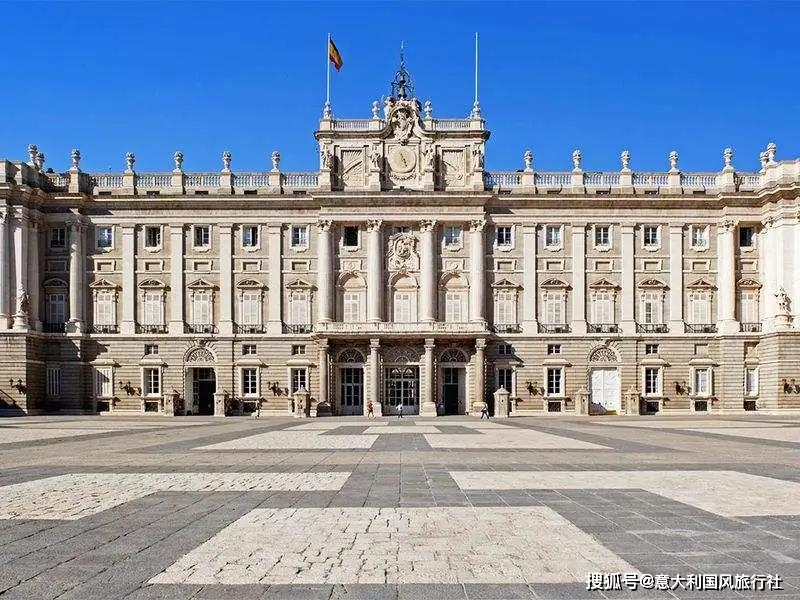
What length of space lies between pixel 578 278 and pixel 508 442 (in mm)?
37851

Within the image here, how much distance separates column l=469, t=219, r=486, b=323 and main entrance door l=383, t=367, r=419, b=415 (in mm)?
6272

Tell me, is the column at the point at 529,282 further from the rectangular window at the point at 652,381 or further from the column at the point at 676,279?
the column at the point at 676,279

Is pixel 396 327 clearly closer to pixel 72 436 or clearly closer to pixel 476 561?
pixel 72 436

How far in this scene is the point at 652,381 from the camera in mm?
63906

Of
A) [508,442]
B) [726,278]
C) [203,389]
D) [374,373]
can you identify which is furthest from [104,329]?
[726,278]

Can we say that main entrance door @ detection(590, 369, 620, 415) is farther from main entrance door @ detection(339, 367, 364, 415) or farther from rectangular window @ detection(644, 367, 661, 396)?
main entrance door @ detection(339, 367, 364, 415)

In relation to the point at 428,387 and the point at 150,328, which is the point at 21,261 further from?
the point at 428,387

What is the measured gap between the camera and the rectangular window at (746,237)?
64.4m

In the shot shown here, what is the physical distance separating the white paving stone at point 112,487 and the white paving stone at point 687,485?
3.30m

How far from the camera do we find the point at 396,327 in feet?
204

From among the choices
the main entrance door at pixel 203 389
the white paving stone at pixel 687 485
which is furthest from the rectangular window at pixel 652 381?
the white paving stone at pixel 687 485

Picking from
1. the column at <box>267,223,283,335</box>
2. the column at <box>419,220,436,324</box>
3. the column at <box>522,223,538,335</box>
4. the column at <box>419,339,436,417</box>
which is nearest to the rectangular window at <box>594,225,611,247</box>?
the column at <box>522,223,538,335</box>

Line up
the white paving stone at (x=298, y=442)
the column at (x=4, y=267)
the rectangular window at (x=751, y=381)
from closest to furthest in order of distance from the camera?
the white paving stone at (x=298, y=442) < the column at (x=4, y=267) < the rectangular window at (x=751, y=381)

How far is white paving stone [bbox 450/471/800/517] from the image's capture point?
12938 millimetres
